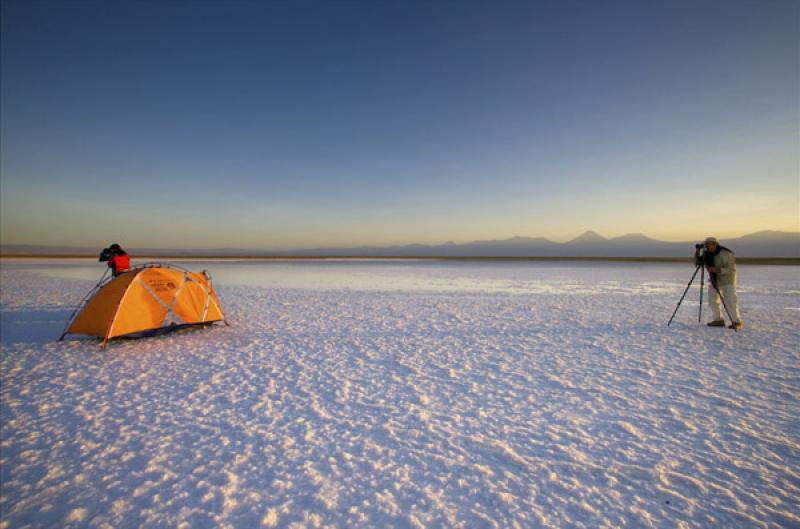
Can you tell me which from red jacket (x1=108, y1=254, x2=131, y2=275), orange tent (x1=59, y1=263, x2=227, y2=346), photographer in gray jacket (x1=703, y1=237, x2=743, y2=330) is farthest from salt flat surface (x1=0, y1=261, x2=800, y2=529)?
red jacket (x1=108, y1=254, x2=131, y2=275)

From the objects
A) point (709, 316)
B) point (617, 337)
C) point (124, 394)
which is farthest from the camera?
point (709, 316)

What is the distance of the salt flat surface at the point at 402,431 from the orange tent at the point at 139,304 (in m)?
0.44

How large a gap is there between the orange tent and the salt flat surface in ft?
1.46

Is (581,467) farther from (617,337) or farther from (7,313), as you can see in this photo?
(7,313)

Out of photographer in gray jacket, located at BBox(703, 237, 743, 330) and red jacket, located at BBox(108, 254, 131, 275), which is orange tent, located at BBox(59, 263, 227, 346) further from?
photographer in gray jacket, located at BBox(703, 237, 743, 330)

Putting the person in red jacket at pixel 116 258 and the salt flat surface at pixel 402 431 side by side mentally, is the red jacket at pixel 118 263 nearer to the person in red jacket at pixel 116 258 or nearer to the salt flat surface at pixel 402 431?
the person in red jacket at pixel 116 258

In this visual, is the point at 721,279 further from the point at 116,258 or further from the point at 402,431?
the point at 116,258

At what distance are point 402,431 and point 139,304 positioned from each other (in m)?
7.50

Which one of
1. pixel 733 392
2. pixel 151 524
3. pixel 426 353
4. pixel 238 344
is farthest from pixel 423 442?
pixel 238 344

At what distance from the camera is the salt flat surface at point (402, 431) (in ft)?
10.7

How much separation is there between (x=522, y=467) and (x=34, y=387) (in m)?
7.47

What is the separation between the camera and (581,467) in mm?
3805

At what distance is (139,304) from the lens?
8.70 metres

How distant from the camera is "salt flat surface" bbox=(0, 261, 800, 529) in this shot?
3.25 meters
